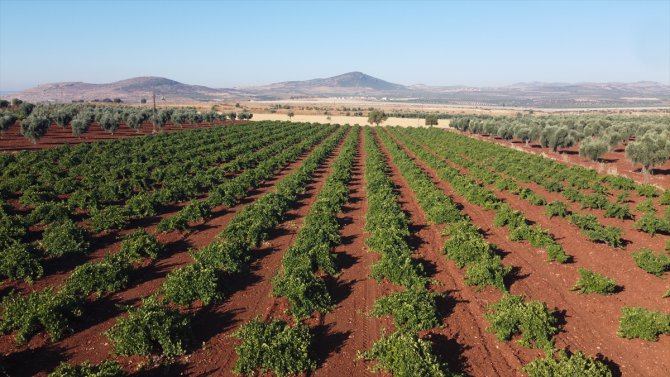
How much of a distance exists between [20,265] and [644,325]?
2339cm

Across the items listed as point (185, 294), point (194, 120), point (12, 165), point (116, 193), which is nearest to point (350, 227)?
point (185, 294)

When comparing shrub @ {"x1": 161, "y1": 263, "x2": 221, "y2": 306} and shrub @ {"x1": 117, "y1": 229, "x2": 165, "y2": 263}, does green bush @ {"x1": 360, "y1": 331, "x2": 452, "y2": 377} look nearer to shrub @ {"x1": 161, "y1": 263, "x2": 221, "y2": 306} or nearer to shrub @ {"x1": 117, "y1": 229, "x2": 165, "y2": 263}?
shrub @ {"x1": 161, "y1": 263, "x2": 221, "y2": 306}

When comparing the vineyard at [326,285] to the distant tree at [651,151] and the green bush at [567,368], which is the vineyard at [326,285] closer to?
the green bush at [567,368]

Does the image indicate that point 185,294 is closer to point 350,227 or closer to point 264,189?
point 350,227

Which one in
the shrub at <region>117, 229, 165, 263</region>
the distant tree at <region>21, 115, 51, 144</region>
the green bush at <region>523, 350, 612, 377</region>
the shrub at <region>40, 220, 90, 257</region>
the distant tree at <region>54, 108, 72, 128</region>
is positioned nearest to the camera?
the green bush at <region>523, 350, 612, 377</region>

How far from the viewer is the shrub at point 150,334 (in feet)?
36.5

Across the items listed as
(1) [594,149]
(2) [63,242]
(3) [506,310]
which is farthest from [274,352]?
(1) [594,149]

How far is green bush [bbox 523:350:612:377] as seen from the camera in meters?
9.85

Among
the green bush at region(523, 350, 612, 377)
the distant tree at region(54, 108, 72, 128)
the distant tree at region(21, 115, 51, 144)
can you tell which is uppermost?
the distant tree at region(54, 108, 72, 128)

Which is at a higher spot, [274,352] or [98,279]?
[98,279]

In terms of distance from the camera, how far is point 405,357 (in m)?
10.3

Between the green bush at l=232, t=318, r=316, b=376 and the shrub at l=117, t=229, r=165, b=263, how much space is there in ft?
29.1

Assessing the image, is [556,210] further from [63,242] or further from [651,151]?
[63,242]

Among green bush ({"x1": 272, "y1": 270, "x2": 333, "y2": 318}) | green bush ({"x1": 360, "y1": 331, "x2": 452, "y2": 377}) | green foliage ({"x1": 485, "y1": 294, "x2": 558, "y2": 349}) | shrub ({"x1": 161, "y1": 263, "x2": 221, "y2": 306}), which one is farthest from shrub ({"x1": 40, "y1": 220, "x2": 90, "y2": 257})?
green foliage ({"x1": 485, "y1": 294, "x2": 558, "y2": 349})
